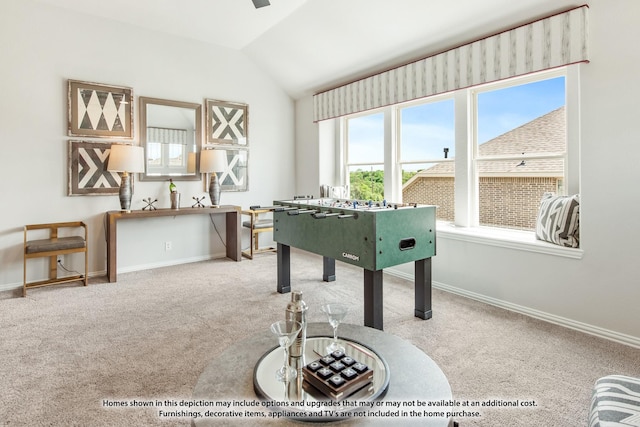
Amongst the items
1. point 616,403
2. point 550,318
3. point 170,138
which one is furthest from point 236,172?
point 616,403

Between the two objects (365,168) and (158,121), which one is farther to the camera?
(365,168)

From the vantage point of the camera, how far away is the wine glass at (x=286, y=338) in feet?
4.28

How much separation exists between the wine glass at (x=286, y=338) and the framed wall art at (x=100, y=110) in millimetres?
3867

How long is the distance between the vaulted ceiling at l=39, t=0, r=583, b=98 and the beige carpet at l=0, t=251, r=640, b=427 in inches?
96.8

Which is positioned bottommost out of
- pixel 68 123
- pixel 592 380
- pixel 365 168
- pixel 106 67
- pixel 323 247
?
pixel 592 380

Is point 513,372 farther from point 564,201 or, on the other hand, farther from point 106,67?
point 106,67

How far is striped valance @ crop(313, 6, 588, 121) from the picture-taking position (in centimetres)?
266

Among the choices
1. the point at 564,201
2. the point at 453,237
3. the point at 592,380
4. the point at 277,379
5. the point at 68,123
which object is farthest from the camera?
the point at 68,123

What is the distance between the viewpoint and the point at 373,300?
2484 millimetres

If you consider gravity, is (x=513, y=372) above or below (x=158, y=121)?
below

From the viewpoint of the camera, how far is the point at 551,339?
251 centimetres

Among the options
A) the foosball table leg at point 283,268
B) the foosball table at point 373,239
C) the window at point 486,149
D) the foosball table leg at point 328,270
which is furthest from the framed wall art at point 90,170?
the window at point 486,149

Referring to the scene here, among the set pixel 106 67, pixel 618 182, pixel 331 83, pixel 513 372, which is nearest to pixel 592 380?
pixel 513 372

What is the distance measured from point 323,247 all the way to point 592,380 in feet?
6.00
